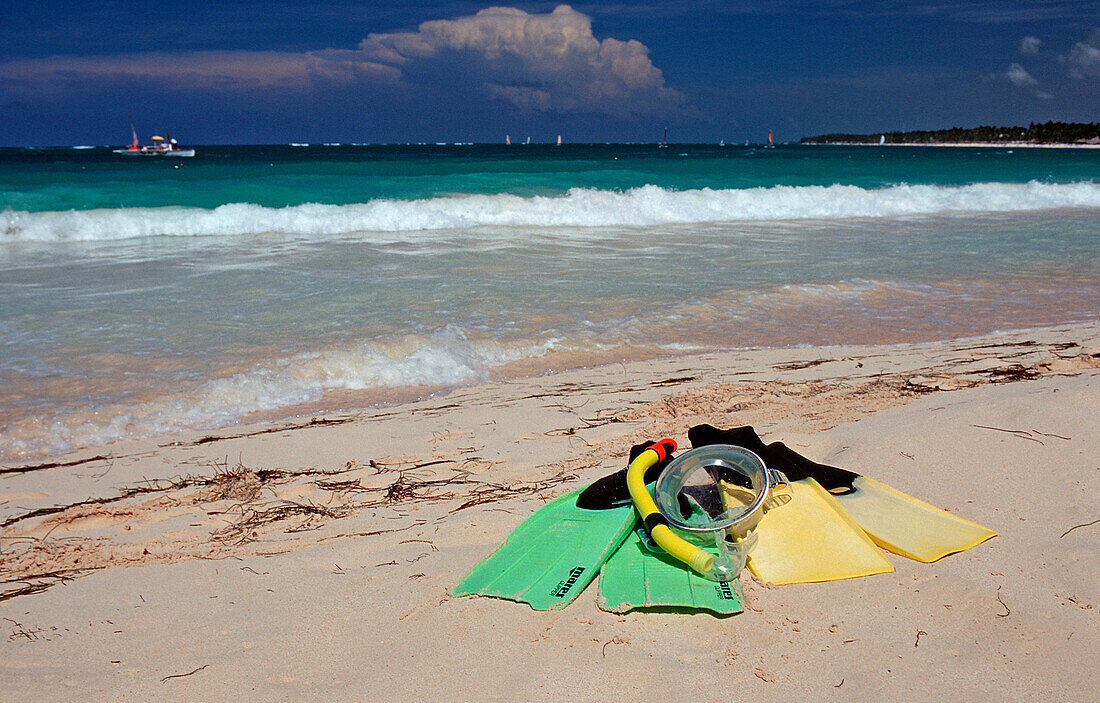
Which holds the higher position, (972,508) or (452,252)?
(452,252)

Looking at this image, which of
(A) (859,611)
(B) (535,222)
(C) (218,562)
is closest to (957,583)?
(A) (859,611)

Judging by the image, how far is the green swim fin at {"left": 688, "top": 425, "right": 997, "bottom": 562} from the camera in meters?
2.43

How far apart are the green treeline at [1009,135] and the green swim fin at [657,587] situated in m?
107

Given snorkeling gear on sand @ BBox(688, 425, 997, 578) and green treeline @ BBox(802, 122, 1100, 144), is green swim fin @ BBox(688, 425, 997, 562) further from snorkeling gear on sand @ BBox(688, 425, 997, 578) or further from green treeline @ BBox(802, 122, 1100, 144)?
green treeline @ BBox(802, 122, 1100, 144)

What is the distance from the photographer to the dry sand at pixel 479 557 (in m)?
1.95

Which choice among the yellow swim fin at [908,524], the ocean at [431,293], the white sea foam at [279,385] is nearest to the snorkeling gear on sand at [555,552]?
the yellow swim fin at [908,524]

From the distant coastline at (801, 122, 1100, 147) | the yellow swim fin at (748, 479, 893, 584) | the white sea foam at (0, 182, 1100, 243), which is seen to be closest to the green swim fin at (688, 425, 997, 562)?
the yellow swim fin at (748, 479, 893, 584)

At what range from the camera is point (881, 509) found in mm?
2627

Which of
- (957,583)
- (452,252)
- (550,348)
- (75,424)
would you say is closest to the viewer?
(957,583)

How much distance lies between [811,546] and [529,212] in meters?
14.5

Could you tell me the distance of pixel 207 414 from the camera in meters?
4.63

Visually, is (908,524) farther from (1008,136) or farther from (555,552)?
(1008,136)

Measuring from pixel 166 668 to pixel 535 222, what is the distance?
14.4 meters

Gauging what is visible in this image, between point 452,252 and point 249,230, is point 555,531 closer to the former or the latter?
point 452,252
